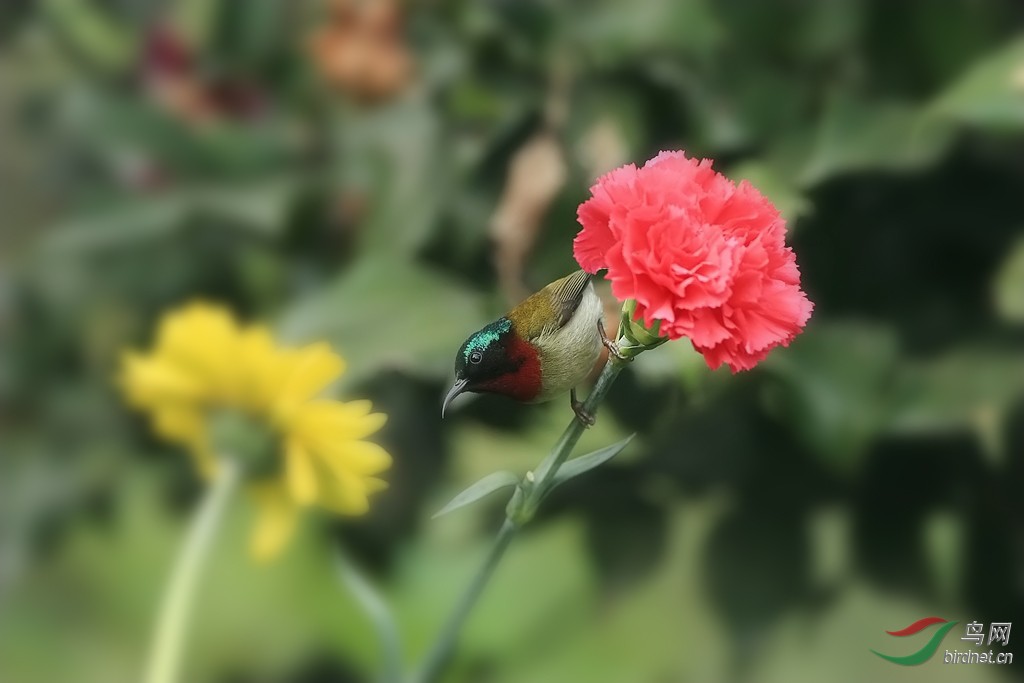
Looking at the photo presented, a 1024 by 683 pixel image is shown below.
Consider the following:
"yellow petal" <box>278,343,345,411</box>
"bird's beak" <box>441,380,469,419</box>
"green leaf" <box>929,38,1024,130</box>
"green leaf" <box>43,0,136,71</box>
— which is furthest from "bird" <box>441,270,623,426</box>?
"green leaf" <box>43,0,136,71</box>

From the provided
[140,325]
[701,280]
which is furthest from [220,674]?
[701,280]

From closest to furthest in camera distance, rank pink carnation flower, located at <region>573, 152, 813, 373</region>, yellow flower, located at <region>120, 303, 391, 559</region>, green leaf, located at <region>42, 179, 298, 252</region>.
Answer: pink carnation flower, located at <region>573, 152, 813, 373</region>
yellow flower, located at <region>120, 303, 391, 559</region>
green leaf, located at <region>42, 179, 298, 252</region>

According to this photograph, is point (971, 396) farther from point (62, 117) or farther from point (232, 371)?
point (62, 117)

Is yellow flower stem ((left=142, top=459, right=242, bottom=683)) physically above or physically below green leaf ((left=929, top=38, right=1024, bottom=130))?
below

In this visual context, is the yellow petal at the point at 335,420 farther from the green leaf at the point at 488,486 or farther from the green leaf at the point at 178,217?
the green leaf at the point at 178,217

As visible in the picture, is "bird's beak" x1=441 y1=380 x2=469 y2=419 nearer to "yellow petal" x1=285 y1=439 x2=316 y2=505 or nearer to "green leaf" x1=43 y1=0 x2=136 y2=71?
"yellow petal" x1=285 y1=439 x2=316 y2=505

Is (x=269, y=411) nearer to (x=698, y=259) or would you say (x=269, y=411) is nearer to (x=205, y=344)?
(x=205, y=344)

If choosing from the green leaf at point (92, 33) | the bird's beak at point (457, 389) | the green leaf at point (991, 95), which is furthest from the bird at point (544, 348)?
the green leaf at point (92, 33)
